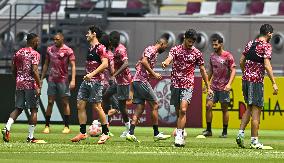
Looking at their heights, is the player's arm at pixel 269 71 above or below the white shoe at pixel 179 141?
above

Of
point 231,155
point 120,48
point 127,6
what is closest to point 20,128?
point 120,48

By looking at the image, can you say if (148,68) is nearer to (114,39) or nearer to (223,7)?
(114,39)

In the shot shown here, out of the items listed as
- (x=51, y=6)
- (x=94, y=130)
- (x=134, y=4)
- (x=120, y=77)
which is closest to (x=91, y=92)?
(x=94, y=130)

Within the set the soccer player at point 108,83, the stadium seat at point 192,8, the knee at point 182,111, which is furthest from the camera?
the stadium seat at point 192,8

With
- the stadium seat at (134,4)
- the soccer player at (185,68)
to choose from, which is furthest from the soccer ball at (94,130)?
the stadium seat at (134,4)

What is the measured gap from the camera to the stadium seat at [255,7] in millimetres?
47531

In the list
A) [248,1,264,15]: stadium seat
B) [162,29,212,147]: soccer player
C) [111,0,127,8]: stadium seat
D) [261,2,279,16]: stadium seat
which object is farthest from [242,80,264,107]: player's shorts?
[111,0,127,8]: stadium seat

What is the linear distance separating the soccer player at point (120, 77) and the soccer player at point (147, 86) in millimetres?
1469

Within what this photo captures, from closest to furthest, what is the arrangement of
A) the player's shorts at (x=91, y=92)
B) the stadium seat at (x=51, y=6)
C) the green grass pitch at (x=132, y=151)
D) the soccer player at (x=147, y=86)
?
the green grass pitch at (x=132, y=151) < the player's shorts at (x=91, y=92) < the soccer player at (x=147, y=86) < the stadium seat at (x=51, y=6)

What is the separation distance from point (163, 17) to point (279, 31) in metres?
4.39

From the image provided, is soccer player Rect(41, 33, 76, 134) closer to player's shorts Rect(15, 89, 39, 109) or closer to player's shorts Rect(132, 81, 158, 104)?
player's shorts Rect(132, 81, 158, 104)

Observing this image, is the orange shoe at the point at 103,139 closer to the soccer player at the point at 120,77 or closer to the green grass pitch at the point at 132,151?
the green grass pitch at the point at 132,151

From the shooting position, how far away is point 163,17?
1844 inches

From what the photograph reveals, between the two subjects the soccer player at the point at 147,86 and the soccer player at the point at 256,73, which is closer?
the soccer player at the point at 256,73
